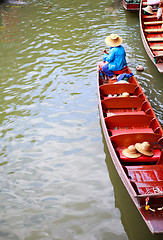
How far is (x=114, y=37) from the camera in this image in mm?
6668

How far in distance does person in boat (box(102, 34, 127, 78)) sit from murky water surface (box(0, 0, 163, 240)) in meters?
0.79

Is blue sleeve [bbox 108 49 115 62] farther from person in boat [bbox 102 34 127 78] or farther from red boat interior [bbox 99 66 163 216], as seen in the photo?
red boat interior [bbox 99 66 163 216]

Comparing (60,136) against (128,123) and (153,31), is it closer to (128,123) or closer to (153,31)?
(128,123)

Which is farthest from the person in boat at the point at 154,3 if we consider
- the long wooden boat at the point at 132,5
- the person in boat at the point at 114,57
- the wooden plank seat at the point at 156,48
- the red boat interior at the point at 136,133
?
the red boat interior at the point at 136,133

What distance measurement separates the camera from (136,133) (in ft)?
15.1

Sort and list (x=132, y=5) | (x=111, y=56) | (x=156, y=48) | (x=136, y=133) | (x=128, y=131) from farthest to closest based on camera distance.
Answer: (x=132, y=5) → (x=156, y=48) → (x=111, y=56) → (x=128, y=131) → (x=136, y=133)

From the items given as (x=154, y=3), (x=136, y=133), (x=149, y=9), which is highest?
(x=154, y=3)

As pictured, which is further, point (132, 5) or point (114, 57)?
point (132, 5)

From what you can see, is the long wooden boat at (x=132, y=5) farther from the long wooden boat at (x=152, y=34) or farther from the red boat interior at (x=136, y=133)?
the red boat interior at (x=136, y=133)

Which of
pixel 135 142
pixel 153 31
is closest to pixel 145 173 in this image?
pixel 135 142

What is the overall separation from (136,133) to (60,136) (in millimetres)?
1878

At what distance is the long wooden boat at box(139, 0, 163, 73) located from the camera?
771 cm

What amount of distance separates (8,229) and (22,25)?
10.00 m

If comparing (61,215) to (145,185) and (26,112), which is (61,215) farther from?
(26,112)
